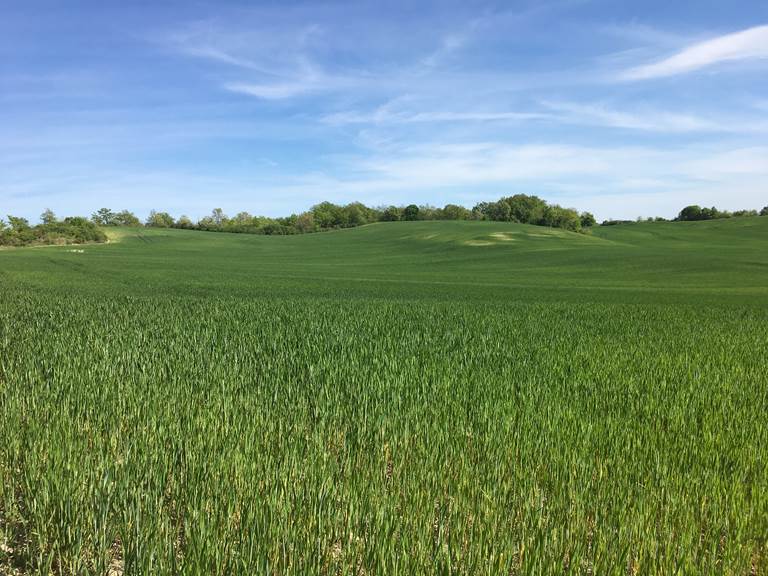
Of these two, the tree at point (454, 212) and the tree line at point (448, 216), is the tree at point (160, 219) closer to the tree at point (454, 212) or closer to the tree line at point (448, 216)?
the tree line at point (448, 216)

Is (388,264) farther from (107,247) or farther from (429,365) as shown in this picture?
(429,365)

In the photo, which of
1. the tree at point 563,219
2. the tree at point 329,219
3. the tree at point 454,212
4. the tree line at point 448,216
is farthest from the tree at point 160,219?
the tree at point 563,219

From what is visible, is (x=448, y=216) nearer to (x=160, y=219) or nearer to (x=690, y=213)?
(x=690, y=213)

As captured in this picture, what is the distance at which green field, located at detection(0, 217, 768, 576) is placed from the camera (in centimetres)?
382

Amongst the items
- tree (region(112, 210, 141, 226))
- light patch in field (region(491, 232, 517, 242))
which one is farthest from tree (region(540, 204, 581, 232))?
tree (region(112, 210, 141, 226))

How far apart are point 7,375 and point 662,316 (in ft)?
65.1

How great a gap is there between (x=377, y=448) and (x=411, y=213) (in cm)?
13349

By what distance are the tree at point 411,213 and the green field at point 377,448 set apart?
123 meters

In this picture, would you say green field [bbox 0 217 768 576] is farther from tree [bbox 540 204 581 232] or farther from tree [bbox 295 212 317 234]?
tree [bbox 295 212 317 234]

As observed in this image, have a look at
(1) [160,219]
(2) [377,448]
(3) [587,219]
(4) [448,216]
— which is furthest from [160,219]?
(2) [377,448]

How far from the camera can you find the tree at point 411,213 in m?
137

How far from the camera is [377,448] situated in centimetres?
583

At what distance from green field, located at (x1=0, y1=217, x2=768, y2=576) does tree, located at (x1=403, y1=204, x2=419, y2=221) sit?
12310 centimetres

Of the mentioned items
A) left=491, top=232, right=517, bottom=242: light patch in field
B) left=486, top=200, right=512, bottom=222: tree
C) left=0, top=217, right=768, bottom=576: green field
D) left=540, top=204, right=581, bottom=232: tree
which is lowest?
left=0, top=217, right=768, bottom=576: green field
